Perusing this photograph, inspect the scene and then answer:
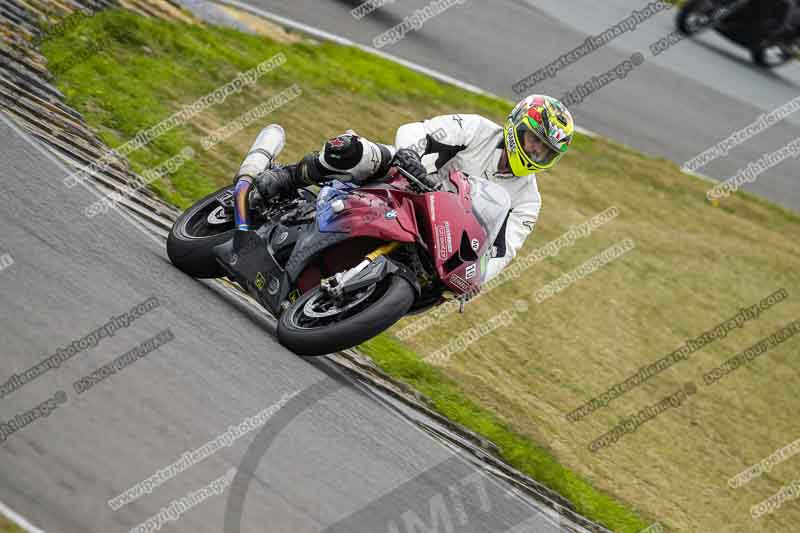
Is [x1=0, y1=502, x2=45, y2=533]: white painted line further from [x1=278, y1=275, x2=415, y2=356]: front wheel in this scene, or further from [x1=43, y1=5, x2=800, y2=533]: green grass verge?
[x1=43, y1=5, x2=800, y2=533]: green grass verge

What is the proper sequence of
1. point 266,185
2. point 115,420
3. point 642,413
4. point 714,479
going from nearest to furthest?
1. point 115,420
2. point 266,185
3. point 714,479
4. point 642,413

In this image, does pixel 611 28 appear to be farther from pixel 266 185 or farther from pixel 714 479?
pixel 266 185

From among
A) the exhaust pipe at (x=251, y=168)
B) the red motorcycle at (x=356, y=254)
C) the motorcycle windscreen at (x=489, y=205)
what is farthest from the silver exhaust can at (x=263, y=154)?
the motorcycle windscreen at (x=489, y=205)

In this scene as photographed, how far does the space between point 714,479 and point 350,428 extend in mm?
4282

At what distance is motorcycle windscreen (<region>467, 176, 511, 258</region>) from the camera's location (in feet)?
22.1

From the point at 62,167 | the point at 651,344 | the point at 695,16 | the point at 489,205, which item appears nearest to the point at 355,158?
the point at 489,205

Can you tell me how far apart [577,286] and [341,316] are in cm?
595

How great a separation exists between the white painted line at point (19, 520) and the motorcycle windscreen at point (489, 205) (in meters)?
3.34

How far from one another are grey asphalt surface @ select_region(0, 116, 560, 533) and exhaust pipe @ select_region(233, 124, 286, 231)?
59cm

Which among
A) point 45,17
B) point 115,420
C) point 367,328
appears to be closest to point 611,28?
point 45,17

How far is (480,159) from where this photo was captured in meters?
7.61

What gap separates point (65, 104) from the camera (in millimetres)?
9992

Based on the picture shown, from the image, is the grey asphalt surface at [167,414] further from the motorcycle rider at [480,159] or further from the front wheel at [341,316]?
the motorcycle rider at [480,159]

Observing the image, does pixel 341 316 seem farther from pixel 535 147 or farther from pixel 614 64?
pixel 614 64
